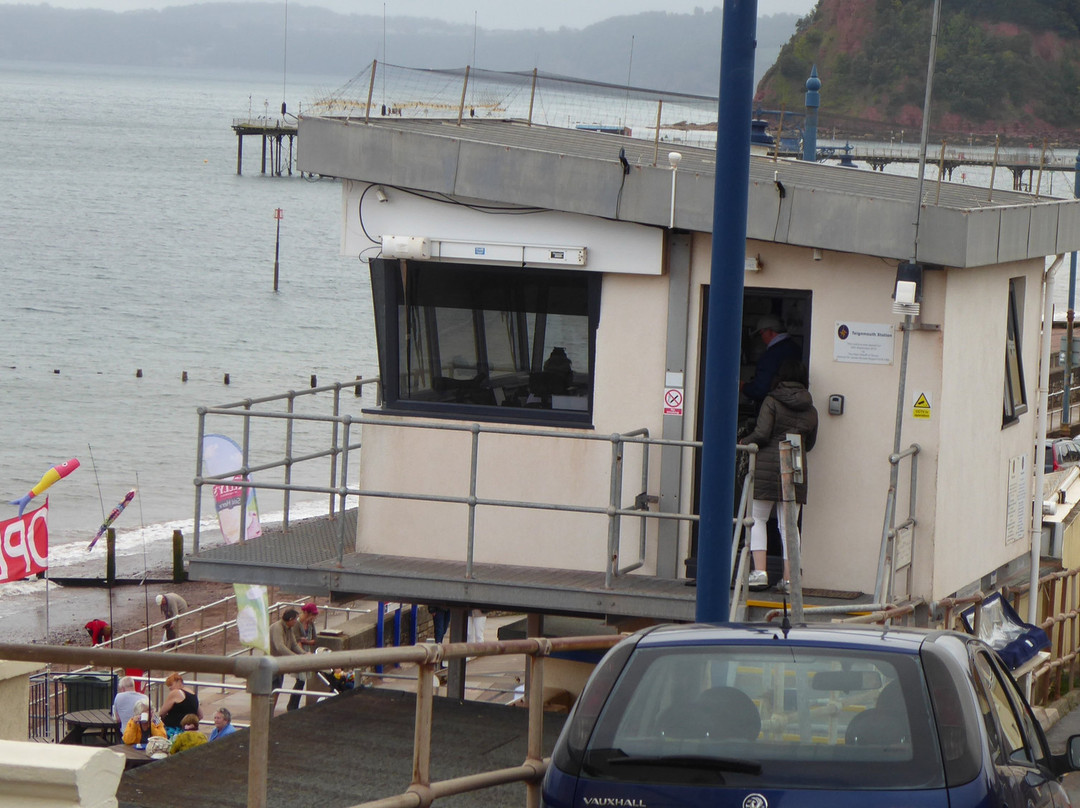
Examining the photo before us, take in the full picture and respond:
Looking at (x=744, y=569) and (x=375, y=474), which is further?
(x=375, y=474)

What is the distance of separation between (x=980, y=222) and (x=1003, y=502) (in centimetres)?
323

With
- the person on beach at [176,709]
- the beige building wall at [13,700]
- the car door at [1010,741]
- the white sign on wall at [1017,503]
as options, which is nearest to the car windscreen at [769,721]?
the car door at [1010,741]

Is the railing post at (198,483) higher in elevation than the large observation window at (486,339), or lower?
lower

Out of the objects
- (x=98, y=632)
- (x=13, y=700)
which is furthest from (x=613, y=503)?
(x=98, y=632)

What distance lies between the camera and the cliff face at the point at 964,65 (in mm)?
37875

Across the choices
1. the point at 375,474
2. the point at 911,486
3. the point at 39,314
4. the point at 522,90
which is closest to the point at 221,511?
the point at 375,474

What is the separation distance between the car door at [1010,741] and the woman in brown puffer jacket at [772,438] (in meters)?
4.51

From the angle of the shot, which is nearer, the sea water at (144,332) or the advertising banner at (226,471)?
the advertising banner at (226,471)

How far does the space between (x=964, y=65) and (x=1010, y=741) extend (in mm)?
36890

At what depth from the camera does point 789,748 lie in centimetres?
495

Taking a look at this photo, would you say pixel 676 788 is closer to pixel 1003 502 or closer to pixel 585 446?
pixel 585 446

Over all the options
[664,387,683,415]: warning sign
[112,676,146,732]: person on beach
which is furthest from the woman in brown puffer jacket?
[112,676,146,732]: person on beach

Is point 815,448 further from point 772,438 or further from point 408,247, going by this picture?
point 408,247

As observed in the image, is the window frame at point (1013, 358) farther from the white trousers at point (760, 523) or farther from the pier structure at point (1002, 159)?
the white trousers at point (760, 523)
